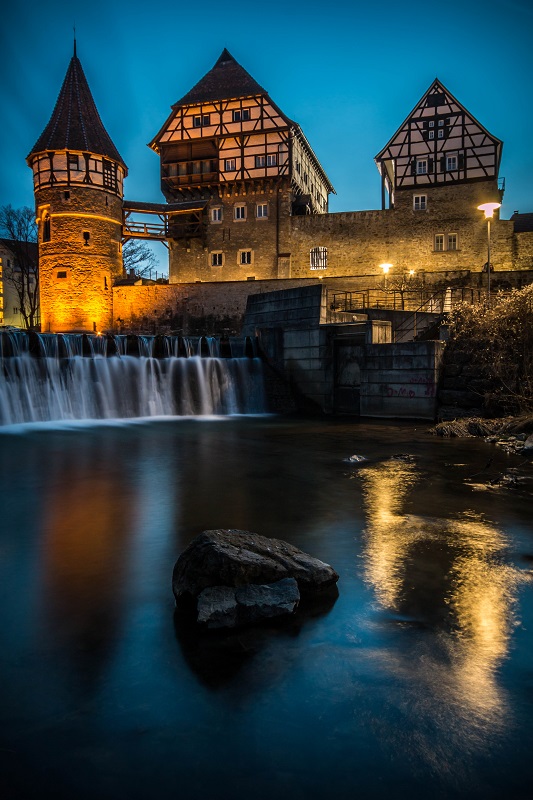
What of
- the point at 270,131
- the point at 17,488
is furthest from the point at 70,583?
the point at 270,131

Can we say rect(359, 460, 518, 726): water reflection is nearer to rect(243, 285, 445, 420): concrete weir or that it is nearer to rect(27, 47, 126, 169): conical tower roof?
rect(243, 285, 445, 420): concrete weir

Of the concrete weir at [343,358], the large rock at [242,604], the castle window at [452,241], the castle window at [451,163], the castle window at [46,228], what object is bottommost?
the large rock at [242,604]

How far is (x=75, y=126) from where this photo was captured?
43.4 meters

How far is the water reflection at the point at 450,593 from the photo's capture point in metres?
3.73

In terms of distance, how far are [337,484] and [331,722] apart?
7012 mm

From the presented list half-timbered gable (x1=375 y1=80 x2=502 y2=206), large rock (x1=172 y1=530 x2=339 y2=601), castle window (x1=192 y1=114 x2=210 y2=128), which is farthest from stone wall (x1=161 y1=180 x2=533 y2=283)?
large rock (x1=172 y1=530 x2=339 y2=601)

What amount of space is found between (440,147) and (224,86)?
57.4 feet

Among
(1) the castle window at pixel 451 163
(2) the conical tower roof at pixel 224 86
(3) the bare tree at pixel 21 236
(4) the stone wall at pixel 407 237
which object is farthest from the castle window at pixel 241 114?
(3) the bare tree at pixel 21 236

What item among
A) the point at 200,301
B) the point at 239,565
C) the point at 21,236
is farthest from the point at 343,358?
the point at 21,236

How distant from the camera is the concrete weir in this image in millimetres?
19636

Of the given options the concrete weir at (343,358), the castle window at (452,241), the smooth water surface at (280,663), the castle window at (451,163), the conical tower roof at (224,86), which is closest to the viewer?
the smooth water surface at (280,663)

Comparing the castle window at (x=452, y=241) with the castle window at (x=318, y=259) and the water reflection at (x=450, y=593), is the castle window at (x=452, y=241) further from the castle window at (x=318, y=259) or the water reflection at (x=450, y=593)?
the water reflection at (x=450, y=593)

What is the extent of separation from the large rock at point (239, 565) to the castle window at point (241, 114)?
45370 mm

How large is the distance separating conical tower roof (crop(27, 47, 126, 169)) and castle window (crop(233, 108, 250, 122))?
9418mm
